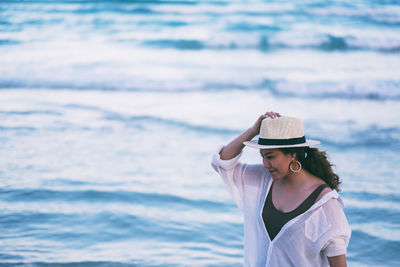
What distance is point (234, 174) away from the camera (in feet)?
8.98

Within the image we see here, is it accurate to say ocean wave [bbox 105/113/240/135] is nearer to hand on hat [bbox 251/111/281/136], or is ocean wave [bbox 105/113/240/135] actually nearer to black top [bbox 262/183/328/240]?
hand on hat [bbox 251/111/281/136]

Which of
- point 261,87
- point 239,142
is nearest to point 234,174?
point 239,142

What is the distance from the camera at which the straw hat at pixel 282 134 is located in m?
2.45

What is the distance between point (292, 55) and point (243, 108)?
580 centimetres

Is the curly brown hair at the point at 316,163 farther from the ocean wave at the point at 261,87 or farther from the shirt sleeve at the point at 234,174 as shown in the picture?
the ocean wave at the point at 261,87

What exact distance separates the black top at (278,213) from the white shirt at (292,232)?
0.07 feet

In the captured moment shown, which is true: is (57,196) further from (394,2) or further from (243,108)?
(394,2)

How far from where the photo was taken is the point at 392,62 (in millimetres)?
14492

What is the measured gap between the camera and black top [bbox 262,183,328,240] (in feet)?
7.85

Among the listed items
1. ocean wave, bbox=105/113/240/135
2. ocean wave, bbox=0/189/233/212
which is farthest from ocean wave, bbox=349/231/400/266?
ocean wave, bbox=105/113/240/135

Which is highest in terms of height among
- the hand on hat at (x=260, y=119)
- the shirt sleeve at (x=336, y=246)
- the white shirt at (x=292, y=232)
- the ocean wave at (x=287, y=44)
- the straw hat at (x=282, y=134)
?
the ocean wave at (x=287, y=44)

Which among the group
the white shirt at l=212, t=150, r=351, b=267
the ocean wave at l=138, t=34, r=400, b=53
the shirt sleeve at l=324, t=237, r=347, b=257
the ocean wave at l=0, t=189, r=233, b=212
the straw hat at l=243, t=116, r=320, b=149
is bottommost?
the shirt sleeve at l=324, t=237, r=347, b=257

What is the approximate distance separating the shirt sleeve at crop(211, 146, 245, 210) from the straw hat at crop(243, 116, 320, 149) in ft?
0.89

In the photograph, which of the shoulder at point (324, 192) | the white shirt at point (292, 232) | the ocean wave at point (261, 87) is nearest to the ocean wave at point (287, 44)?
the ocean wave at point (261, 87)
